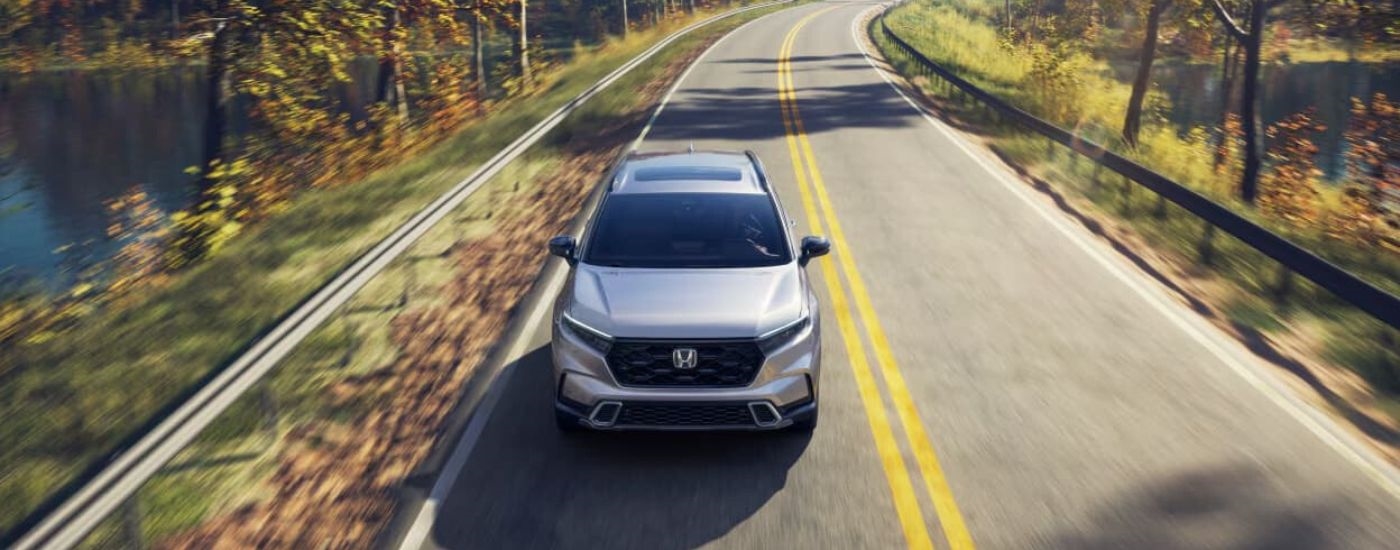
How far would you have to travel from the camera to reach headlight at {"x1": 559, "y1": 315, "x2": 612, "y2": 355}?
6887 millimetres

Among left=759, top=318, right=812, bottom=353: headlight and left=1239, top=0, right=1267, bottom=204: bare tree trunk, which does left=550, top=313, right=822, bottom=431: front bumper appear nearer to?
left=759, top=318, right=812, bottom=353: headlight

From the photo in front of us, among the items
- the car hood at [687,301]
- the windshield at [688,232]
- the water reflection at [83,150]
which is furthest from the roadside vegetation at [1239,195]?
the water reflection at [83,150]

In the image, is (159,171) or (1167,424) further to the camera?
(159,171)

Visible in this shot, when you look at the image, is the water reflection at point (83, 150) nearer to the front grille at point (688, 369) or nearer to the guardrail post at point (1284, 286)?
the front grille at point (688, 369)

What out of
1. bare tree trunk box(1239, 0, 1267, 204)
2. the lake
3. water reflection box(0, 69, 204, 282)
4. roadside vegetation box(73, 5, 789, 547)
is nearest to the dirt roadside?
roadside vegetation box(73, 5, 789, 547)

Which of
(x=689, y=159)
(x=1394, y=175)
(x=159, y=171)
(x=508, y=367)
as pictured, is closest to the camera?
(x=508, y=367)

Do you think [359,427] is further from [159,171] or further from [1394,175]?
[159,171]

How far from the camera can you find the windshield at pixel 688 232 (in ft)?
25.7

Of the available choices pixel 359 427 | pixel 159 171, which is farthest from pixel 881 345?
pixel 159 171

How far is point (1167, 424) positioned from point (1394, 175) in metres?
21.0

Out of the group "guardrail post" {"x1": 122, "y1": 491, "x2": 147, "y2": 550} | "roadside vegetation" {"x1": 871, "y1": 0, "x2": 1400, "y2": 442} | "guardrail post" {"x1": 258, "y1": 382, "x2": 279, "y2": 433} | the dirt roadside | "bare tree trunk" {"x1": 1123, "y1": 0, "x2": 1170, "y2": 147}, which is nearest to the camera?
"guardrail post" {"x1": 122, "y1": 491, "x2": 147, "y2": 550}

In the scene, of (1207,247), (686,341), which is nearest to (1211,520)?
(686,341)

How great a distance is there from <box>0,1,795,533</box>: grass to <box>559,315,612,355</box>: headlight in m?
2.23

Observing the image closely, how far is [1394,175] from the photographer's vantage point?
24359mm
